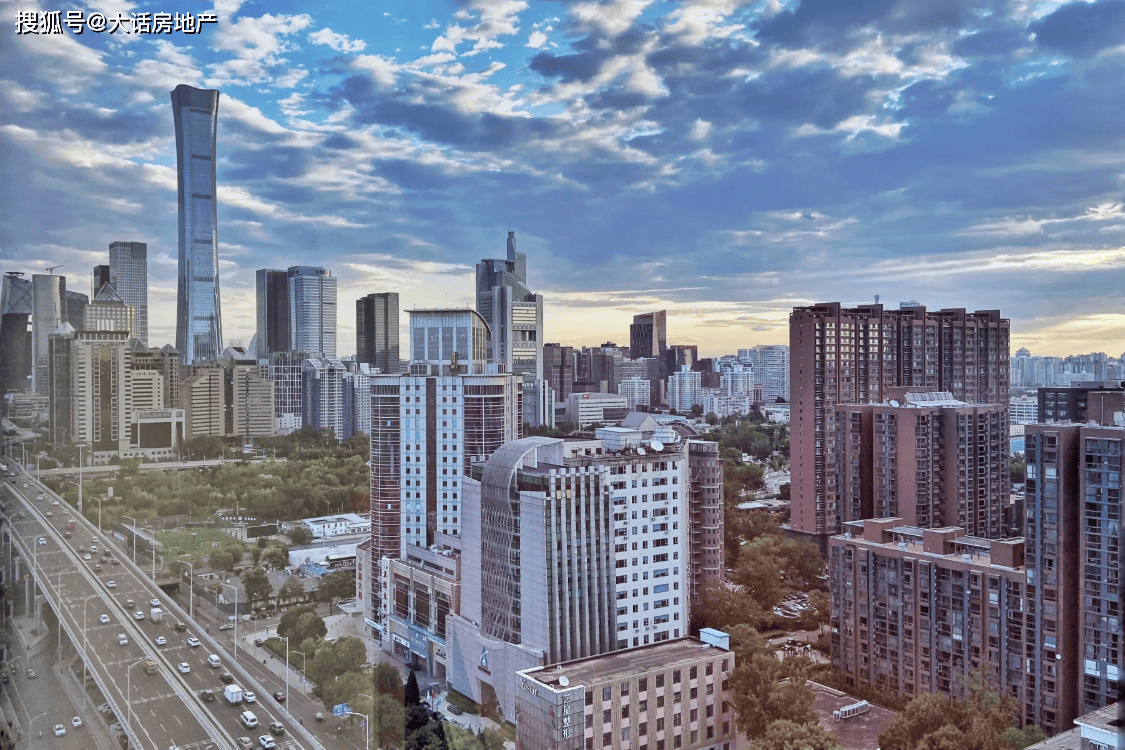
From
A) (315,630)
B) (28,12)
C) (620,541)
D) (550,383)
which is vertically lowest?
(315,630)

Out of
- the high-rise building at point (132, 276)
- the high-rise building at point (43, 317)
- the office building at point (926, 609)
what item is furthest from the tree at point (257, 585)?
the office building at point (926, 609)

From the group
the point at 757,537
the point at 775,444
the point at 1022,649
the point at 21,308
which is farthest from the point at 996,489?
the point at 21,308

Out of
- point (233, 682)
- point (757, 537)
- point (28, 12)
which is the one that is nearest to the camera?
point (28, 12)

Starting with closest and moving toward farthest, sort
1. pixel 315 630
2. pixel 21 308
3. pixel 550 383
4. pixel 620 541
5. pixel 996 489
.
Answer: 1. pixel 21 308
2. pixel 620 541
3. pixel 315 630
4. pixel 996 489
5. pixel 550 383

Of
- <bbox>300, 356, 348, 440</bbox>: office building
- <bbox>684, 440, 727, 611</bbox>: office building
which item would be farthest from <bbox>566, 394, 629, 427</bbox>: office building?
<bbox>684, 440, 727, 611</bbox>: office building

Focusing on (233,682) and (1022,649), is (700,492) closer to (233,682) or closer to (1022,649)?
(1022,649)
